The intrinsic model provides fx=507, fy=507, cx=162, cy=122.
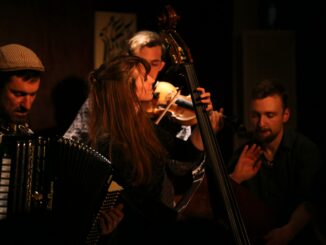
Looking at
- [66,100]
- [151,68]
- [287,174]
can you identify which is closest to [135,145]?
[151,68]

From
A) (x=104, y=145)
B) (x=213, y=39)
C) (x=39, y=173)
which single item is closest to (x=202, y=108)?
(x=104, y=145)

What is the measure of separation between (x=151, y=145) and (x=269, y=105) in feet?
2.70

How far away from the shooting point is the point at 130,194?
2.04m

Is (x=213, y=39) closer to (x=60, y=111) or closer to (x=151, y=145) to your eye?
(x=60, y=111)

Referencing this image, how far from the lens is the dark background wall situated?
10.4 feet

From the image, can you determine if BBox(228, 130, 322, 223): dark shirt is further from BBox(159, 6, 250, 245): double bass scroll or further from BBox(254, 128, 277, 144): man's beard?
BBox(159, 6, 250, 245): double bass scroll

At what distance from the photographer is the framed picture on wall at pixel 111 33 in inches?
135

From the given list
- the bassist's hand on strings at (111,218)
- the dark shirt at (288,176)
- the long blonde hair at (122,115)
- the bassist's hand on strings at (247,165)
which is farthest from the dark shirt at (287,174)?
the bassist's hand on strings at (111,218)

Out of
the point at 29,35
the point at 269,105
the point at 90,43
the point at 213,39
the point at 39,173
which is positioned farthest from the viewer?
the point at 213,39

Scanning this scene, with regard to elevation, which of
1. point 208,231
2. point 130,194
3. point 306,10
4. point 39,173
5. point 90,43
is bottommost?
point 208,231

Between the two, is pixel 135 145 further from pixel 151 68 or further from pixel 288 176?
pixel 288 176

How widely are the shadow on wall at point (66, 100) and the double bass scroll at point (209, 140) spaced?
3.27 ft

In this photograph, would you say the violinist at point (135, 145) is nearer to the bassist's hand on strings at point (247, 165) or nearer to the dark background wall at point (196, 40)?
the bassist's hand on strings at point (247, 165)

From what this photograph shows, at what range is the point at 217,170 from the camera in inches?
89.0
